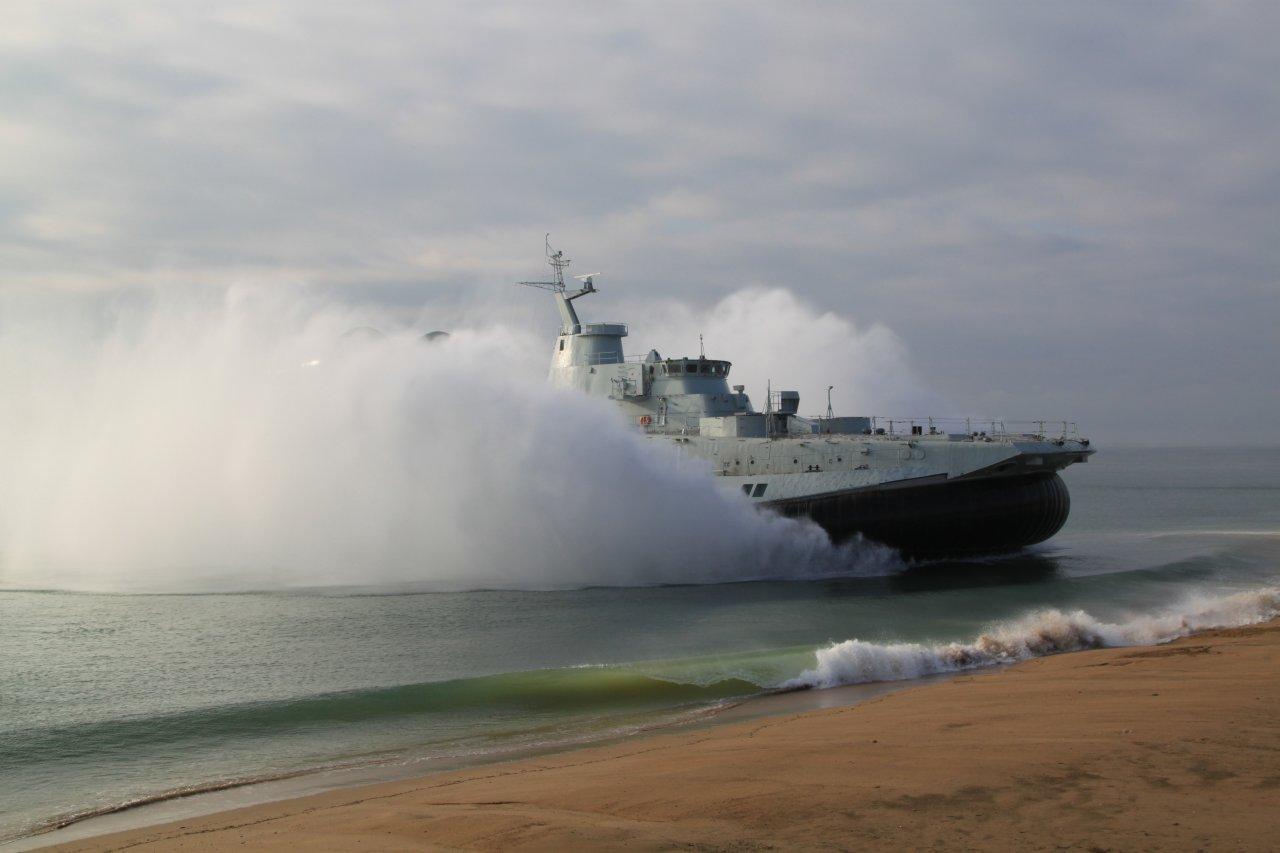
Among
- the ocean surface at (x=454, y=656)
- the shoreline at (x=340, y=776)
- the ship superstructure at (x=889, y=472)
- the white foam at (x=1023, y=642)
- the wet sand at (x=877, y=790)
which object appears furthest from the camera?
the ship superstructure at (x=889, y=472)

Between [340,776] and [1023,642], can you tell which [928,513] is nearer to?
[1023,642]

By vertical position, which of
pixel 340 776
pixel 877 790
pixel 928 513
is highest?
pixel 928 513

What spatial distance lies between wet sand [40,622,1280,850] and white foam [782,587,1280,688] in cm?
263

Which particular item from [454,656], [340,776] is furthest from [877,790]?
[454,656]

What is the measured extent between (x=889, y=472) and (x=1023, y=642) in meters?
8.77

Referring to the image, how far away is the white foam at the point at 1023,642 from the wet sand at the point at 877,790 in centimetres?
263

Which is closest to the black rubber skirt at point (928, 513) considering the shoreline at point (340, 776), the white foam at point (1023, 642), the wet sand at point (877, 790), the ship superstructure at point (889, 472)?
the ship superstructure at point (889, 472)

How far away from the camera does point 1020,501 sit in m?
23.2

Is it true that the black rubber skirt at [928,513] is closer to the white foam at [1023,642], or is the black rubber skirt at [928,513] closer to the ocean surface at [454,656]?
the ocean surface at [454,656]

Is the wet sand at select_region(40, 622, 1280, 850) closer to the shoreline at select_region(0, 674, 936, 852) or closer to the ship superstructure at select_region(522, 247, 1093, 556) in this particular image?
the shoreline at select_region(0, 674, 936, 852)

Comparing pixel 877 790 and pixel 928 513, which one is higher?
pixel 928 513

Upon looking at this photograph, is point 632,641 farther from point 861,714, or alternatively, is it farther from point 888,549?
point 888,549

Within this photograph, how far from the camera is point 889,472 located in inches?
874

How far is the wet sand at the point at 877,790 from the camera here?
5750 mm
